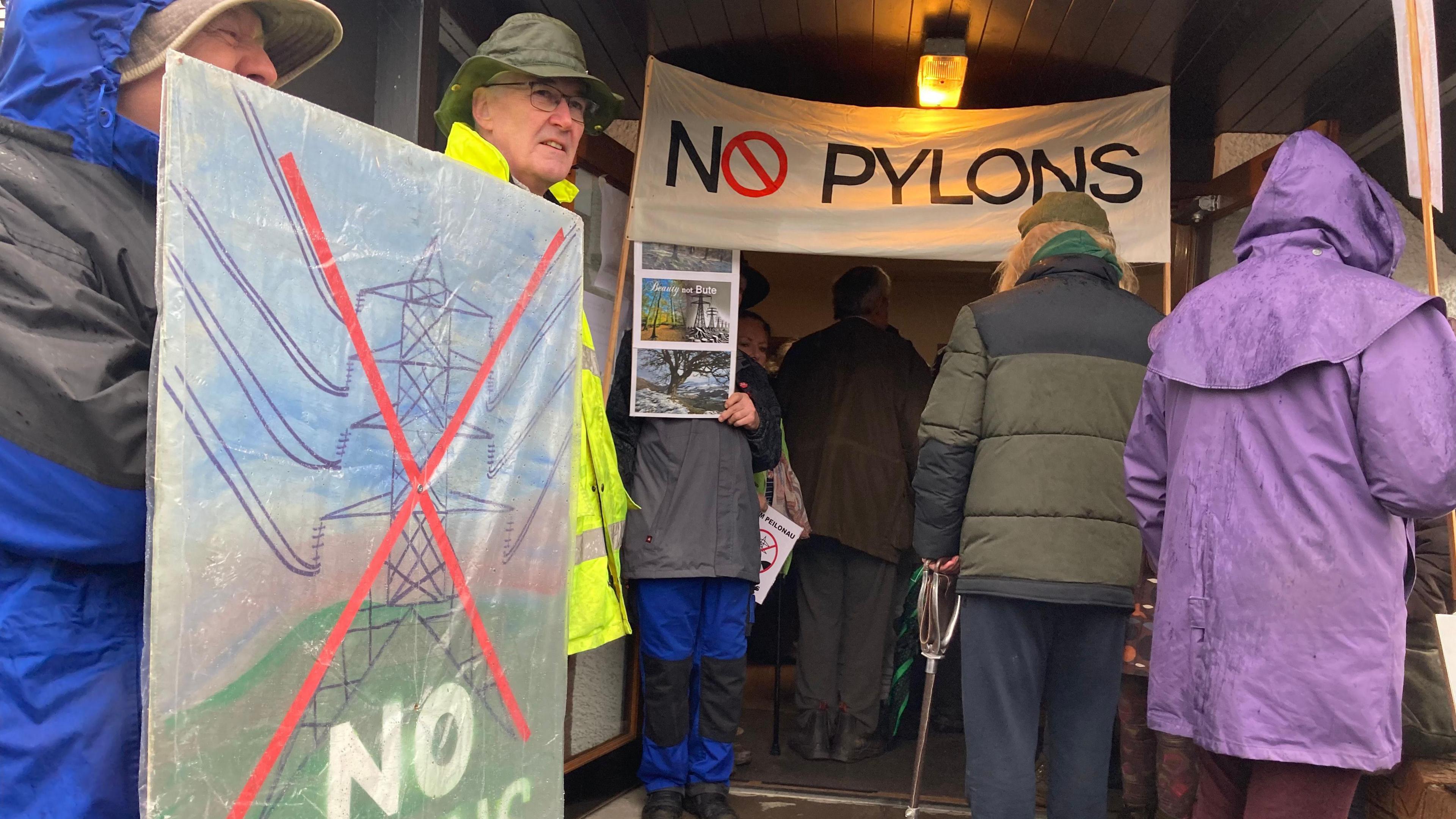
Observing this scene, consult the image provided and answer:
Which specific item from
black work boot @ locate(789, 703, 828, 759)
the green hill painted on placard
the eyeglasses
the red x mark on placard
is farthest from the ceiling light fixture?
the green hill painted on placard

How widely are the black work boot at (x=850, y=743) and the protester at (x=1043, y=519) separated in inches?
67.8

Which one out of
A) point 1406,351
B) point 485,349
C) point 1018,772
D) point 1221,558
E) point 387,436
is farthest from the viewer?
point 1018,772

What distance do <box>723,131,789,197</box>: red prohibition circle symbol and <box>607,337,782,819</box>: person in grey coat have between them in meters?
0.79

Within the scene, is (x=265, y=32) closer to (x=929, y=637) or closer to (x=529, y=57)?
(x=529, y=57)

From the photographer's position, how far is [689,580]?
3.35 metres

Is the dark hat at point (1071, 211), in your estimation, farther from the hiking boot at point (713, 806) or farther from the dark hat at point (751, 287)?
the hiking boot at point (713, 806)

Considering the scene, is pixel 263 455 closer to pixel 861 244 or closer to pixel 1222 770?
pixel 1222 770

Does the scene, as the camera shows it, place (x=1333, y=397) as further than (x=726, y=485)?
No

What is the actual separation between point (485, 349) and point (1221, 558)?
1324mm

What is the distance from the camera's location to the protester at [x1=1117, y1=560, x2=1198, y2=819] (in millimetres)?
3025

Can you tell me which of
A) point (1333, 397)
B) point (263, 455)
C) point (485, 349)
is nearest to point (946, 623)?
point (1333, 397)

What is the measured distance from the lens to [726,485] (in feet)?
11.2

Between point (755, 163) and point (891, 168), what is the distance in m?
0.52

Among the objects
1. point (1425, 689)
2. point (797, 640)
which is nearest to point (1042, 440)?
point (1425, 689)
